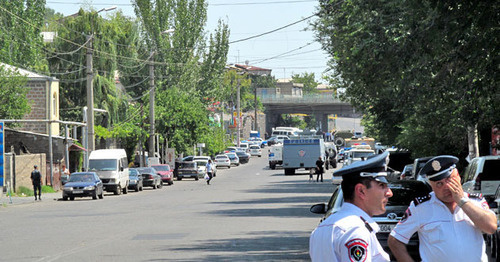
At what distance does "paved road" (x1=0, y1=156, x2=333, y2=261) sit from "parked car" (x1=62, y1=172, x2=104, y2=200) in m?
4.33

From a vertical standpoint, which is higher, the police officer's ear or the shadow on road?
the police officer's ear

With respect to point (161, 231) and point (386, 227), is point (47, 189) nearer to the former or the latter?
point (161, 231)

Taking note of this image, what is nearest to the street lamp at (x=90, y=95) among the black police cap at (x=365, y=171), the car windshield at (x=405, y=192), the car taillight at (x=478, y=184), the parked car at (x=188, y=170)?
the parked car at (x=188, y=170)

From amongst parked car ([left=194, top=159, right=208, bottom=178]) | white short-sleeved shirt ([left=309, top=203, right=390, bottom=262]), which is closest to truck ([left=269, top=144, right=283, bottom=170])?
parked car ([left=194, top=159, right=208, bottom=178])

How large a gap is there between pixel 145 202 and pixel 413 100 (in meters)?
18.0

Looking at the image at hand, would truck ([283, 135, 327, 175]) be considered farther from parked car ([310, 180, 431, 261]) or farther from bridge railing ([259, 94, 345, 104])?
bridge railing ([259, 94, 345, 104])

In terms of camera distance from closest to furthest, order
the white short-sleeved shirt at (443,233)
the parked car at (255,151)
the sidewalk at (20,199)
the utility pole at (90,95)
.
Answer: the white short-sleeved shirt at (443,233) → the sidewalk at (20,199) → the utility pole at (90,95) → the parked car at (255,151)

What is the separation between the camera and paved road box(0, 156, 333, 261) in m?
16.8

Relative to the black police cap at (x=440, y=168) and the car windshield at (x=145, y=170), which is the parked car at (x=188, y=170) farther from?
the black police cap at (x=440, y=168)

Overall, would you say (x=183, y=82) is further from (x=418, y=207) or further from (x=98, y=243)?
(x=418, y=207)

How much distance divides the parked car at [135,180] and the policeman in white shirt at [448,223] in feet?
150

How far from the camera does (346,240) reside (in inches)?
171

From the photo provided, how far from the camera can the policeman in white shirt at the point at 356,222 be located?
4363 mm

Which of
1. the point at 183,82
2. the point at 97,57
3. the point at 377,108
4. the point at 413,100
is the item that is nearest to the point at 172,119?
the point at 183,82
